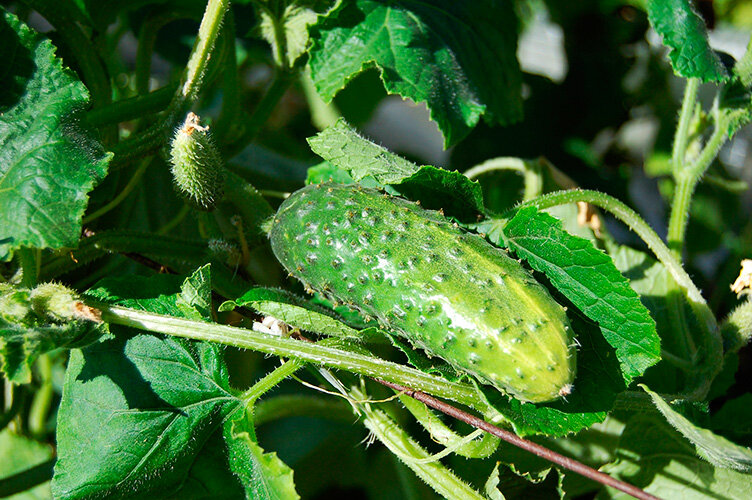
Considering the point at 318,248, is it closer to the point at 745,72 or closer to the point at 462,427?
the point at 462,427

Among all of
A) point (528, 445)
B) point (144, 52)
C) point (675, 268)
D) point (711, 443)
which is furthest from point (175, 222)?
point (711, 443)

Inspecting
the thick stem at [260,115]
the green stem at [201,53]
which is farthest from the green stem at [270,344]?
the thick stem at [260,115]

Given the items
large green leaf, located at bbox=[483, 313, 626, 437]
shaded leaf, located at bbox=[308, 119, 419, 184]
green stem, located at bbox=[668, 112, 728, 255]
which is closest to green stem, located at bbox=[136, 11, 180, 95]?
shaded leaf, located at bbox=[308, 119, 419, 184]

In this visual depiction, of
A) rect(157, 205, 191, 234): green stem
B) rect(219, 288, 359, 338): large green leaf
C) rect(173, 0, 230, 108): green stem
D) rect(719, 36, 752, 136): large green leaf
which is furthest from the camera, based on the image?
rect(157, 205, 191, 234): green stem

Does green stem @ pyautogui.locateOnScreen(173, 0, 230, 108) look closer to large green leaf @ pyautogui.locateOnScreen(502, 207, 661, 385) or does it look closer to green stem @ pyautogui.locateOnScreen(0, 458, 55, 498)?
large green leaf @ pyautogui.locateOnScreen(502, 207, 661, 385)

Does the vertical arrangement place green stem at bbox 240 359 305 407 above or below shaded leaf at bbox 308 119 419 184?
below
